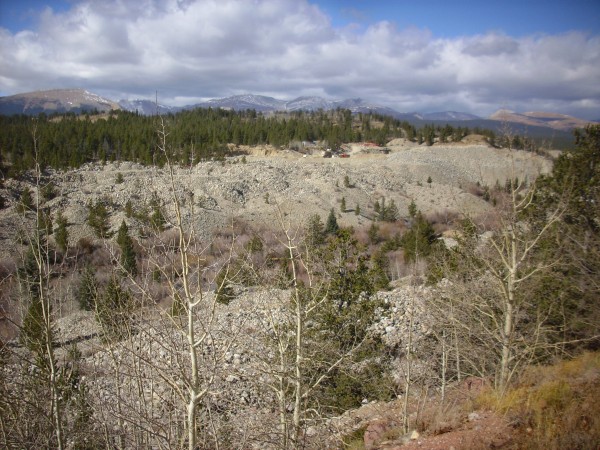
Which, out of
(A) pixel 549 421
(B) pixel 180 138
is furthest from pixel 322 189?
(A) pixel 549 421

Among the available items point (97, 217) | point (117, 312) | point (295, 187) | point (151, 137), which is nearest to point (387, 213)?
point (295, 187)

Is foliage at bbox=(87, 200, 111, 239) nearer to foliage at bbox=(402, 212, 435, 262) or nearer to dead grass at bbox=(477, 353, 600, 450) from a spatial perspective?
foliage at bbox=(402, 212, 435, 262)

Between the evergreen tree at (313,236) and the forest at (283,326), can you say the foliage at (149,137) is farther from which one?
the forest at (283,326)

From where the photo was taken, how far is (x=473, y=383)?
37.2ft

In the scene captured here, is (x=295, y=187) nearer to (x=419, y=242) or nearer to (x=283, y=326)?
(x=419, y=242)

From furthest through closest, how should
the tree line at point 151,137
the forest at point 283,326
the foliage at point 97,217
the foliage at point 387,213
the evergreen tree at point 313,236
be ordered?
the tree line at point 151,137 → the foliage at point 387,213 → the foliage at point 97,217 → the evergreen tree at point 313,236 → the forest at point 283,326

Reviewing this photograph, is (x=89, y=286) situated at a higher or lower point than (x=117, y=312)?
lower

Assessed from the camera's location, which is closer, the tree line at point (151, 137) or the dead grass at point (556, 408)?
the dead grass at point (556, 408)

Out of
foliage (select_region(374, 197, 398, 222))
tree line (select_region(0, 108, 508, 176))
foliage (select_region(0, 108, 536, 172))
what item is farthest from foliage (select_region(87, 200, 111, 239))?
foliage (select_region(374, 197, 398, 222))

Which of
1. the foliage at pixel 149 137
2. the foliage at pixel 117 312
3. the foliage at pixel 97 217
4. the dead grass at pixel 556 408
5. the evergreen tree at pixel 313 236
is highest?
the foliage at pixel 149 137

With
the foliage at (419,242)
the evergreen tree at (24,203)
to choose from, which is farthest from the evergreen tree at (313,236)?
the foliage at (419,242)

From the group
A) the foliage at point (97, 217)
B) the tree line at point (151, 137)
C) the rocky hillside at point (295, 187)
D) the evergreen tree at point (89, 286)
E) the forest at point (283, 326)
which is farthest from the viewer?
the tree line at point (151, 137)

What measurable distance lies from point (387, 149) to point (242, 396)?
64918 millimetres

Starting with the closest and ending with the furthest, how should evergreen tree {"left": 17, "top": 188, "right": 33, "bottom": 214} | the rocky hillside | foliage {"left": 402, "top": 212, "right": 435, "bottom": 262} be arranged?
evergreen tree {"left": 17, "top": 188, "right": 33, "bottom": 214}
foliage {"left": 402, "top": 212, "right": 435, "bottom": 262}
the rocky hillside
